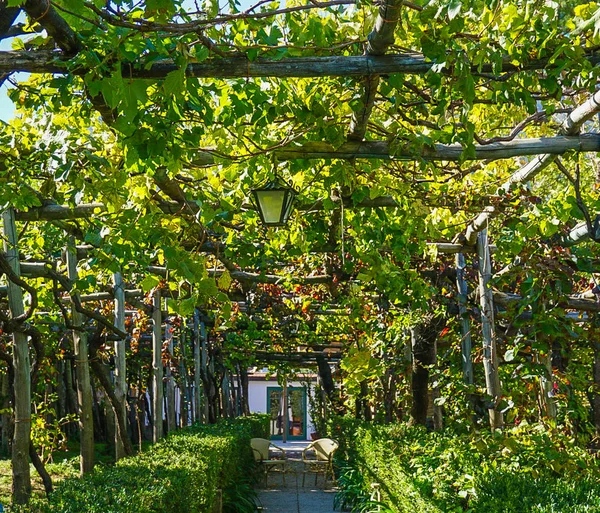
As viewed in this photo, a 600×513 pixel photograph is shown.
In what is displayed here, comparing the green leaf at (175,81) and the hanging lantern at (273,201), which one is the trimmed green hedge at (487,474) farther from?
the green leaf at (175,81)

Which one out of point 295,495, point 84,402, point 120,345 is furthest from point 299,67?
point 295,495

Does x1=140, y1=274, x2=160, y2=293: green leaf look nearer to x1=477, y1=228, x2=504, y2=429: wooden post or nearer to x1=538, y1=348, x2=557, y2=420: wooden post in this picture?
x1=477, y1=228, x2=504, y2=429: wooden post

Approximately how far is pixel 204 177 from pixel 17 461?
125 inches

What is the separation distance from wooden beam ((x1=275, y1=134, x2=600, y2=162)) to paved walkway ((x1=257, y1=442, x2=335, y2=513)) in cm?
803

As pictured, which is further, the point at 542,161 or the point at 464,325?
the point at 464,325

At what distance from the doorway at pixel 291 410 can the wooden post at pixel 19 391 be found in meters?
35.2

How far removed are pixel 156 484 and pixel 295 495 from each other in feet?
32.6

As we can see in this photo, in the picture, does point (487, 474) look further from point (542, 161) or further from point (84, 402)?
point (84, 402)

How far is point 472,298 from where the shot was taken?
32.3 feet

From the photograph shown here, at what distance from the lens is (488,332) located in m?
8.88

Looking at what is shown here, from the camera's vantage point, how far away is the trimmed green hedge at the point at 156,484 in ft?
17.2

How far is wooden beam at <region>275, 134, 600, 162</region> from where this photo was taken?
18.2 ft

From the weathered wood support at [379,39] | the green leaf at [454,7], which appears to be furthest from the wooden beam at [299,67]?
the green leaf at [454,7]

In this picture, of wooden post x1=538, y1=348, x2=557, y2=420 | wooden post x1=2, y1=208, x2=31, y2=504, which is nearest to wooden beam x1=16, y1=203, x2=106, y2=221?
wooden post x1=2, y1=208, x2=31, y2=504
